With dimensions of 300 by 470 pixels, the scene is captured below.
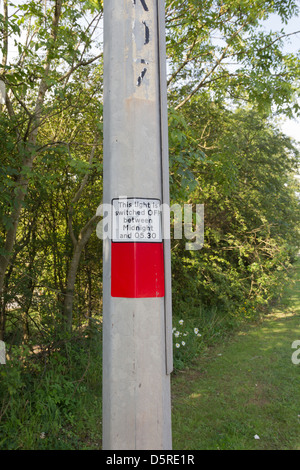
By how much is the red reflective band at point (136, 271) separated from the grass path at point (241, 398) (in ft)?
7.78

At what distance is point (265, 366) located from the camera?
5.11 meters

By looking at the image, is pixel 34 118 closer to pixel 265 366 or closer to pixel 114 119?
pixel 114 119

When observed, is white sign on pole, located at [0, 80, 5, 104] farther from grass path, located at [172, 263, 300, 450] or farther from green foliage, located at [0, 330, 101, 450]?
grass path, located at [172, 263, 300, 450]

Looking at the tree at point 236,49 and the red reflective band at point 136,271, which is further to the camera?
the tree at point 236,49

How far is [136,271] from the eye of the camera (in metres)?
1.48

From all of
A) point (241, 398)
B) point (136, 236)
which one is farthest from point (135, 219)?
point (241, 398)

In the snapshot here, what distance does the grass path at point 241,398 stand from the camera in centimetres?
334

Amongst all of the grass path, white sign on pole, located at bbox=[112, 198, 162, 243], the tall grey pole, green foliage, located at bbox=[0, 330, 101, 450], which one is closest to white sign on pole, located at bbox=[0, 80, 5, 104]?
green foliage, located at bbox=[0, 330, 101, 450]

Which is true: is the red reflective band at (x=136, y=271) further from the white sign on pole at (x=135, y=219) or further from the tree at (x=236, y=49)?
the tree at (x=236, y=49)

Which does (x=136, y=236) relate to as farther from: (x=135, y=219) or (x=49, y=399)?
(x=49, y=399)

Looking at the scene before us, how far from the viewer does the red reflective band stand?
1.46 meters

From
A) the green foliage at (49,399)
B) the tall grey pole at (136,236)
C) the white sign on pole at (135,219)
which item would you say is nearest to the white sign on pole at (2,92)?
the green foliage at (49,399)

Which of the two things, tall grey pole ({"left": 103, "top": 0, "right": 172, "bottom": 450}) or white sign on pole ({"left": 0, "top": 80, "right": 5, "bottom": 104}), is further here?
white sign on pole ({"left": 0, "top": 80, "right": 5, "bottom": 104})

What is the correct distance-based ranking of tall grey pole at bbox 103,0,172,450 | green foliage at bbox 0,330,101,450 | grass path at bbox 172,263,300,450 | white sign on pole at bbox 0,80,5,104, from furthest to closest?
white sign on pole at bbox 0,80,5,104
grass path at bbox 172,263,300,450
green foliage at bbox 0,330,101,450
tall grey pole at bbox 103,0,172,450
